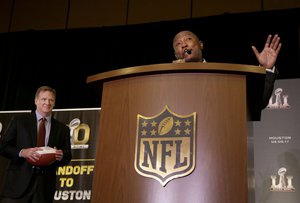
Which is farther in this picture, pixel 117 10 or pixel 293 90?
pixel 117 10

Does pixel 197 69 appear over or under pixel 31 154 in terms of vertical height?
over

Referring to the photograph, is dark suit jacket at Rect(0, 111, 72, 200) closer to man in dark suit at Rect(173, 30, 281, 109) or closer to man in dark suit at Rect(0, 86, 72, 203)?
man in dark suit at Rect(0, 86, 72, 203)

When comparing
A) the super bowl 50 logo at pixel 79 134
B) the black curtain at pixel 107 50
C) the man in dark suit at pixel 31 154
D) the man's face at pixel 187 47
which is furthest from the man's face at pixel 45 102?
the super bowl 50 logo at pixel 79 134

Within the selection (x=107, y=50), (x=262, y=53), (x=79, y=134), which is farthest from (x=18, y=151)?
(x=107, y=50)

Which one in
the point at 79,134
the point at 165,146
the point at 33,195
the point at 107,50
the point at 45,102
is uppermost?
the point at 107,50

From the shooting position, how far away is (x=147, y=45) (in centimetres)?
507

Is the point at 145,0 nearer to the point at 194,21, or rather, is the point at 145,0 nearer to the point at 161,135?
the point at 194,21

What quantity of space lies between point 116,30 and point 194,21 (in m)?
0.95

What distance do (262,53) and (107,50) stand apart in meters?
3.37

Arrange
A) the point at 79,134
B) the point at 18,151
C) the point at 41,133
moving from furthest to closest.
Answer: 1. the point at 79,134
2. the point at 41,133
3. the point at 18,151

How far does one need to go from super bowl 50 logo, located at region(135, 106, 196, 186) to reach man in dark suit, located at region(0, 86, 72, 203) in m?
1.28

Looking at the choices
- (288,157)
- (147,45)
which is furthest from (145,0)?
(288,157)

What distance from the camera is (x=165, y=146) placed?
1589 mm

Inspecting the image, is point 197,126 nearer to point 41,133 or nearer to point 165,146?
point 165,146
